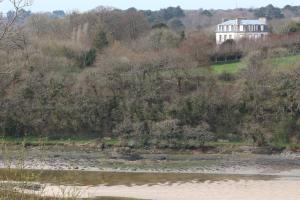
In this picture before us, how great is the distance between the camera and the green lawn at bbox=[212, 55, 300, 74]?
43.7 meters

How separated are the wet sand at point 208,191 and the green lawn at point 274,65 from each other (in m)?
18.7

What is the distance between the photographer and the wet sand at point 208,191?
2280cm

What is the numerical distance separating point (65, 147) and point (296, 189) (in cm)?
1758

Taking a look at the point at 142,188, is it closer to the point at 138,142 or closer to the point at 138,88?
the point at 138,142

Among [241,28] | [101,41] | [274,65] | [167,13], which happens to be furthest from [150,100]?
[167,13]

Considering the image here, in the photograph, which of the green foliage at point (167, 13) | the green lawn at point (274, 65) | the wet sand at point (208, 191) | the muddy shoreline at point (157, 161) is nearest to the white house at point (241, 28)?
the green lawn at point (274, 65)

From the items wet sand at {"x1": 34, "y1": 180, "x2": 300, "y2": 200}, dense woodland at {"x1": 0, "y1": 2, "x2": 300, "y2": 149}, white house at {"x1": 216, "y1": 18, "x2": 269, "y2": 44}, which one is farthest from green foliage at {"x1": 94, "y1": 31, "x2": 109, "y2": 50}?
wet sand at {"x1": 34, "y1": 180, "x2": 300, "y2": 200}

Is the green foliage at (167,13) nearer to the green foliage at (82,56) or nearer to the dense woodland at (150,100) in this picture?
the green foliage at (82,56)

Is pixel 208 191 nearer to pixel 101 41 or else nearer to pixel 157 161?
pixel 157 161

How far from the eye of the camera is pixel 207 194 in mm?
23297

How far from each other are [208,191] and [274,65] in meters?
22.5

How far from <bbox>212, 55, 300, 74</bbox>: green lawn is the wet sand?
18697mm

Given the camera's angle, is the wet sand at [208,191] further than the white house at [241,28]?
No

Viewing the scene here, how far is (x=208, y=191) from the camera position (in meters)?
24.1
